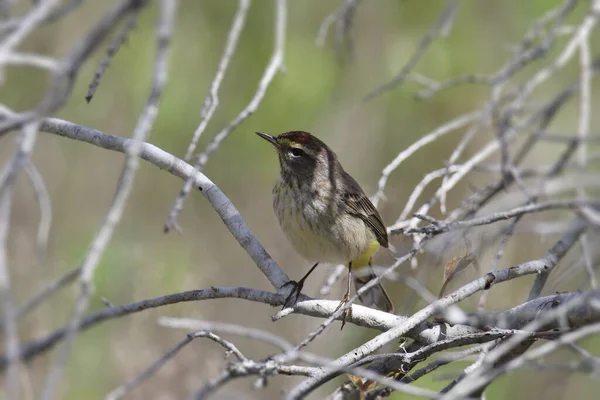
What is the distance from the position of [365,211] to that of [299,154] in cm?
61

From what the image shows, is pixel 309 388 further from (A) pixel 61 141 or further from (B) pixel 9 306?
(A) pixel 61 141

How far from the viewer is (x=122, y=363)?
5344 mm

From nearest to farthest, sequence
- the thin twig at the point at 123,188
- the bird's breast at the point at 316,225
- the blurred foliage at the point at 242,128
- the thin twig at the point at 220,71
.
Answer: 1. the thin twig at the point at 123,188
2. the thin twig at the point at 220,71
3. the bird's breast at the point at 316,225
4. the blurred foliage at the point at 242,128

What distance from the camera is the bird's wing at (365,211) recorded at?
15.8 ft

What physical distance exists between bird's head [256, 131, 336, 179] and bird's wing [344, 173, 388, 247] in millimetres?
258

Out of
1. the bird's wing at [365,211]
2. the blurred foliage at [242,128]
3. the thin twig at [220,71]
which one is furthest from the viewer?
the blurred foliage at [242,128]

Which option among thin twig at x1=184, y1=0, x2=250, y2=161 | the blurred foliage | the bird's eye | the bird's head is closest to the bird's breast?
the bird's head

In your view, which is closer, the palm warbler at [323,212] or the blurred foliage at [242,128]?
the palm warbler at [323,212]

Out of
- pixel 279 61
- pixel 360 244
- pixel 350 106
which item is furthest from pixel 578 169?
pixel 350 106

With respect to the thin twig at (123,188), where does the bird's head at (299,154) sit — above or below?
above

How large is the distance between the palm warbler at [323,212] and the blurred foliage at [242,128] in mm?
1024

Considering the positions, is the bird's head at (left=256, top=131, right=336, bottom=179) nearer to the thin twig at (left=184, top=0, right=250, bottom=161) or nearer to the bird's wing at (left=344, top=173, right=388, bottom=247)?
the bird's wing at (left=344, top=173, right=388, bottom=247)

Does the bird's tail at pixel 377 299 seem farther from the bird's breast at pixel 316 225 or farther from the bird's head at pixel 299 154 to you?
the bird's head at pixel 299 154

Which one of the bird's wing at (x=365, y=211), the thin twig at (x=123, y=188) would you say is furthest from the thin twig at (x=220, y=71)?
the bird's wing at (x=365, y=211)
